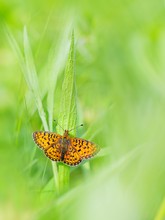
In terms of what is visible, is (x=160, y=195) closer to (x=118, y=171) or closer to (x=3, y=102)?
(x=118, y=171)

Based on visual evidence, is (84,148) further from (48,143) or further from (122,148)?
(122,148)

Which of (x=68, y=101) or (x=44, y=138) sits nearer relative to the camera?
(x=68, y=101)

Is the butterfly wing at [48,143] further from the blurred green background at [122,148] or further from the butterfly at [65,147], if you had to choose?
the blurred green background at [122,148]

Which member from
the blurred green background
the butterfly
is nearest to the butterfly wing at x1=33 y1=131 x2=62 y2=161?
the butterfly

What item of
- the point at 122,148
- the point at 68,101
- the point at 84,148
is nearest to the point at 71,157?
the point at 84,148

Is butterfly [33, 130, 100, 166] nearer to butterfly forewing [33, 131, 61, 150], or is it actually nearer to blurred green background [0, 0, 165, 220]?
→ butterfly forewing [33, 131, 61, 150]

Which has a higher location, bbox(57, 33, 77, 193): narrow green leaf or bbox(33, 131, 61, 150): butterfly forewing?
bbox(57, 33, 77, 193): narrow green leaf

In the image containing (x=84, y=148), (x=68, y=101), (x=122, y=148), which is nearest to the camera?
(x=122, y=148)

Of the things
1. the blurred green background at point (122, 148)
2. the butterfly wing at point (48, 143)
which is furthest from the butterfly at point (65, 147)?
the blurred green background at point (122, 148)
